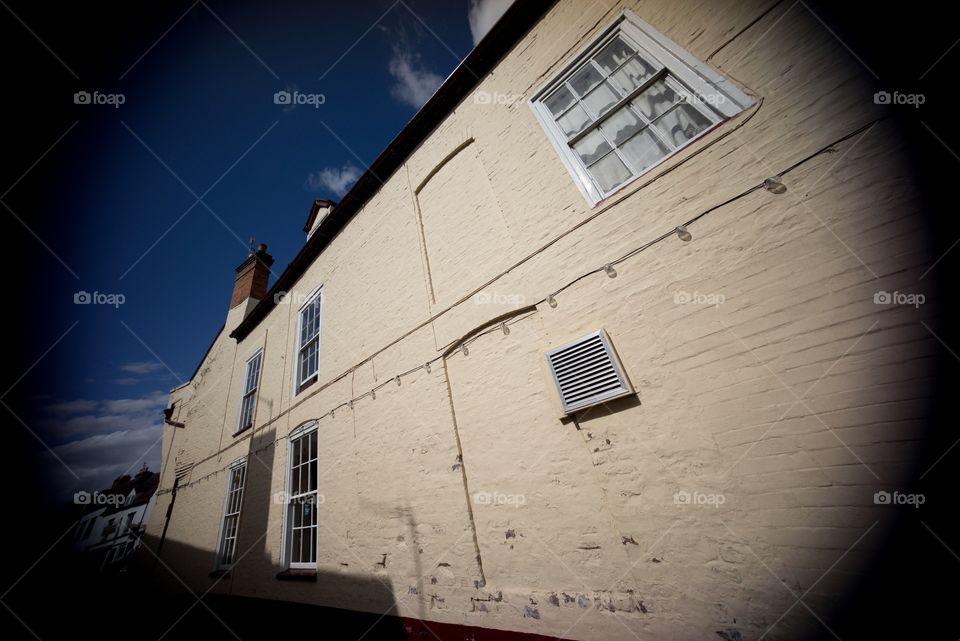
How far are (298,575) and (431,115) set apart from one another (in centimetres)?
786

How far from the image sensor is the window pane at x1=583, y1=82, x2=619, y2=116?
11.3 ft

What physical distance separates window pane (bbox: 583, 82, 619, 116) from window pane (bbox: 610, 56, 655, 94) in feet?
0.31

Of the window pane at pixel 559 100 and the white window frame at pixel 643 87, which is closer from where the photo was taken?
the white window frame at pixel 643 87

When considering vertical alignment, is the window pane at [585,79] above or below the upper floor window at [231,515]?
above

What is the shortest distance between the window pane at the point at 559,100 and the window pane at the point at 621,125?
0.67 m

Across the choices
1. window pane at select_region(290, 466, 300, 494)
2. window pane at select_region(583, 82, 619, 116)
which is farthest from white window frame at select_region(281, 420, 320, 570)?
window pane at select_region(583, 82, 619, 116)

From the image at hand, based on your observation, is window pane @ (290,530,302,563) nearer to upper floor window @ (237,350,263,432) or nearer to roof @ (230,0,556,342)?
upper floor window @ (237,350,263,432)

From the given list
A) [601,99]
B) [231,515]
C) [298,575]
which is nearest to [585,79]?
[601,99]

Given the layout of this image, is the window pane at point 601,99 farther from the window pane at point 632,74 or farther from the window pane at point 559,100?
the window pane at point 559,100

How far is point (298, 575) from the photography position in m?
4.89

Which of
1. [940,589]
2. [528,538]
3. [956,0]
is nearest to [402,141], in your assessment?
[956,0]

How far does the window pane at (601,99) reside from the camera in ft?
11.3

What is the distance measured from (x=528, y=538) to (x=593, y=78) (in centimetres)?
497

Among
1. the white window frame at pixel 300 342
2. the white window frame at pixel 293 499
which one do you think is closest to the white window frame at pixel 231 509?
the white window frame at pixel 293 499
